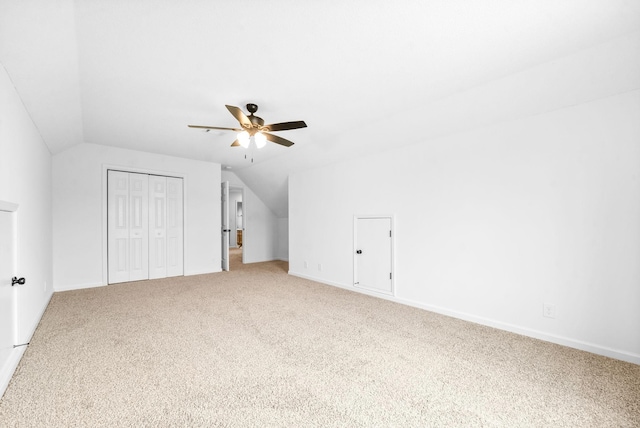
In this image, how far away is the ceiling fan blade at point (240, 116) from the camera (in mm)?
2469

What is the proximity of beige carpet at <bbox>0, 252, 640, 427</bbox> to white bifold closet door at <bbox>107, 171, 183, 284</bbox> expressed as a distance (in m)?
1.75

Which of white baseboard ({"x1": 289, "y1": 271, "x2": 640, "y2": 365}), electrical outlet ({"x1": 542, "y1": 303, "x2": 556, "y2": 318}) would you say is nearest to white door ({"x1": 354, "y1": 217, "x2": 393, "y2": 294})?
white baseboard ({"x1": 289, "y1": 271, "x2": 640, "y2": 365})

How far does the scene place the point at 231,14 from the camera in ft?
5.67

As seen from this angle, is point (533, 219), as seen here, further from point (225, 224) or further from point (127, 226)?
point (127, 226)

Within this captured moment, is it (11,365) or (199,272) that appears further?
(199,272)

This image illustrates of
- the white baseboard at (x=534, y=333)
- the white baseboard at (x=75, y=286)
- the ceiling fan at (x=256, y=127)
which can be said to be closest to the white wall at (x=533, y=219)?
the white baseboard at (x=534, y=333)

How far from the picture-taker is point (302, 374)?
2.07 metres

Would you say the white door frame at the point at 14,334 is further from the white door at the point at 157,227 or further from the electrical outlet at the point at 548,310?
the electrical outlet at the point at 548,310

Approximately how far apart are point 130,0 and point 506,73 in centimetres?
274

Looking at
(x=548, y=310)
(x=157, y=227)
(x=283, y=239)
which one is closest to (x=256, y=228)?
(x=283, y=239)

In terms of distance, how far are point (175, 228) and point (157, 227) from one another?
0.32 meters

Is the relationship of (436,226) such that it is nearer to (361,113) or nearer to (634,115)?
(361,113)

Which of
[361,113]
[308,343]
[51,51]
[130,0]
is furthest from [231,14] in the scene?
[308,343]

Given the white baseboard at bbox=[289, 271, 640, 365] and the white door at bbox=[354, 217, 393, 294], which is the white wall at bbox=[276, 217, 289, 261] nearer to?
the white door at bbox=[354, 217, 393, 294]
